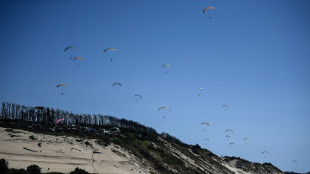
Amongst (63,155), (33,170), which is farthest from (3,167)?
(63,155)

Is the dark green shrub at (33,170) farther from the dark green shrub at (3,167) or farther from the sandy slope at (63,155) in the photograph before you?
the dark green shrub at (3,167)

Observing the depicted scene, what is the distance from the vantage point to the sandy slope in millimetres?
40781

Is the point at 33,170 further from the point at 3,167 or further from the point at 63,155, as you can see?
the point at 63,155

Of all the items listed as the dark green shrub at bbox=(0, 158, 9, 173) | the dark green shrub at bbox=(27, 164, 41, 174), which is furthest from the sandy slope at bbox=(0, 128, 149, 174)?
the dark green shrub at bbox=(0, 158, 9, 173)

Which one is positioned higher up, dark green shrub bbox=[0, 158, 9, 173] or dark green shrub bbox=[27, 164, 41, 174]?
dark green shrub bbox=[0, 158, 9, 173]

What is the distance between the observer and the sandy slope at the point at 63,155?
40.8 meters

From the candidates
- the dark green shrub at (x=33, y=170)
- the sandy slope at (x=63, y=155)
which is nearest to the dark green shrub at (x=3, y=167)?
the sandy slope at (x=63, y=155)

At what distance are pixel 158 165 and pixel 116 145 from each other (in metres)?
10.7

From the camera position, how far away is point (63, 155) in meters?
47.9

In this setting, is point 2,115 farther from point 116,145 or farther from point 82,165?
point 82,165

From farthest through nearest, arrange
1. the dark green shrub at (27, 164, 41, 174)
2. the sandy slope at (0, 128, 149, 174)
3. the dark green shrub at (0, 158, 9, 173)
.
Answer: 1. the sandy slope at (0, 128, 149, 174)
2. the dark green shrub at (27, 164, 41, 174)
3. the dark green shrub at (0, 158, 9, 173)

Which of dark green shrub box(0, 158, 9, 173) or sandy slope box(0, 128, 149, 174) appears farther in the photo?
sandy slope box(0, 128, 149, 174)

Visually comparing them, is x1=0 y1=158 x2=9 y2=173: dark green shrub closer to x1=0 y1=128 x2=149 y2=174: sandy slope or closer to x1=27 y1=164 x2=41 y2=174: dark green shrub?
x1=0 y1=128 x2=149 y2=174: sandy slope

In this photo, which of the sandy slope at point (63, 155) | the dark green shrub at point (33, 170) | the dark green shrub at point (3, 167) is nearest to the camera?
the dark green shrub at point (3, 167)
